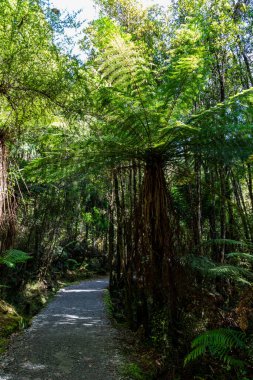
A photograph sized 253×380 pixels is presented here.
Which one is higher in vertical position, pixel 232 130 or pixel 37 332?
pixel 232 130

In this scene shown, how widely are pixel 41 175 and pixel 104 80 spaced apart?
2.07m

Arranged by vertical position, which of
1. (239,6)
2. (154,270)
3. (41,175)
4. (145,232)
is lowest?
(154,270)

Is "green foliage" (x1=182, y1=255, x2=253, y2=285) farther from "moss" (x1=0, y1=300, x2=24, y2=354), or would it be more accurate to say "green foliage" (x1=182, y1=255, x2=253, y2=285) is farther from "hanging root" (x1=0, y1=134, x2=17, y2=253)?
"moss" (x1=0, y1=300, x2=24, y2=354)

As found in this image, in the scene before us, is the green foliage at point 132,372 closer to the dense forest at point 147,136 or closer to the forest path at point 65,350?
the forest path at point 65,350

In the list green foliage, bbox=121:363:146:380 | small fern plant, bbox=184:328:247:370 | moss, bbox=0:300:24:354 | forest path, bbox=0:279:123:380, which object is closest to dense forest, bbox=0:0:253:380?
small fern plant, bbox=184:328:247:370

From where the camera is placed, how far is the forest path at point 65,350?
4.33 m

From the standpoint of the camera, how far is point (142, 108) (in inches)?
164

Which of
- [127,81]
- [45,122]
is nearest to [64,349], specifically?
[45,122]

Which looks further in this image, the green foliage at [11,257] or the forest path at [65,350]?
the green foliage at [11,257]

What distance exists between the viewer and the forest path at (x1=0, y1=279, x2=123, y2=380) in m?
4.33

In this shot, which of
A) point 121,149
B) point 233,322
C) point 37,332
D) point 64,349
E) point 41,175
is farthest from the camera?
point 37,332

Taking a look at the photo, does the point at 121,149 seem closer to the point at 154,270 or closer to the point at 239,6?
the point at 154,270

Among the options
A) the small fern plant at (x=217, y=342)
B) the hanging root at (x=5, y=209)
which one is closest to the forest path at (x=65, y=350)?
the small fern plant at (x=217, y=342)

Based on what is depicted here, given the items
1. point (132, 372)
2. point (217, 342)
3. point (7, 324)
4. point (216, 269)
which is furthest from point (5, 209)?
point (217, 342)
